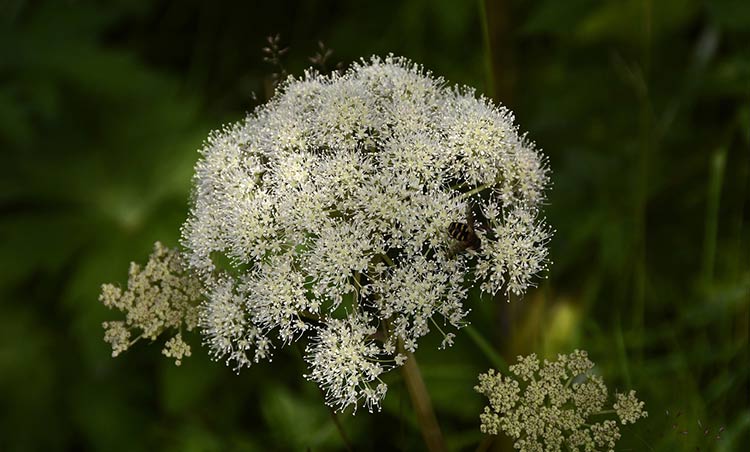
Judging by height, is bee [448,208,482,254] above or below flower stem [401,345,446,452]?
above

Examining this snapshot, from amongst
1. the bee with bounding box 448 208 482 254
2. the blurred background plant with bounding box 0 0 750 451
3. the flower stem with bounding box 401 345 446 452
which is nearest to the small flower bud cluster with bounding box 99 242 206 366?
the flower stem with bounding box 401 345 446 452

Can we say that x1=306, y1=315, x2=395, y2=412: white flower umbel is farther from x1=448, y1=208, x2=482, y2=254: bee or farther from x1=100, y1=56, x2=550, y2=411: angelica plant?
x1=448, y1=208, x2=482, y2=254: bee

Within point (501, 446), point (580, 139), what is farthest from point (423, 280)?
point (580, 139)

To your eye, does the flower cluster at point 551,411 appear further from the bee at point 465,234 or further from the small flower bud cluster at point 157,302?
the small flower bud cluster at point 157,302

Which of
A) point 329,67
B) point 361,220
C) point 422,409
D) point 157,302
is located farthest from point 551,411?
point 329,67

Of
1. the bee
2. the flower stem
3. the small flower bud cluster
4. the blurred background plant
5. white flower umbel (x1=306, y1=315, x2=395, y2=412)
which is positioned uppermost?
the blurred background plant

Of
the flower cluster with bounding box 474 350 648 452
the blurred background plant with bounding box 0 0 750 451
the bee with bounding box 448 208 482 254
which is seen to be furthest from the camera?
the blurred background plant with bounding box 0 0 750 451

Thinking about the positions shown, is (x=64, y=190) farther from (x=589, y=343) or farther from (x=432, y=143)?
(x=432, y=143)
